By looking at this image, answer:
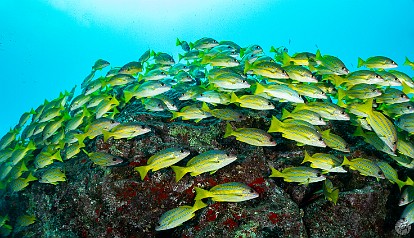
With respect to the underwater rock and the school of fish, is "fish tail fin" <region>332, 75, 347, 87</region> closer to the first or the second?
the school of fish

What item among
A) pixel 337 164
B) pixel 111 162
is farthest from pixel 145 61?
pixel 337 164

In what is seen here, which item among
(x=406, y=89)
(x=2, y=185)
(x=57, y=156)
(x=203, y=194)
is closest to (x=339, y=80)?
(x=406, y=89)

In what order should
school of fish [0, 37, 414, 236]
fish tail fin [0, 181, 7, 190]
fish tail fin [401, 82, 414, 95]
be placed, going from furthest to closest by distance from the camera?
fish tail fin [0, 181, 7, 190]
fish tail fin [401, 82, 414, 95]
school of fish [0, 37, 414, 236]

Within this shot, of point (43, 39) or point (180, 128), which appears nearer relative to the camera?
point (180, 128)

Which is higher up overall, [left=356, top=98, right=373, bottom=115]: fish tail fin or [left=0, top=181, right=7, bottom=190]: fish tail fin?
[left=0, top=181, right=7, bottom=190]: fish tail fin

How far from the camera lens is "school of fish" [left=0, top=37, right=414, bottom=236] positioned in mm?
4316

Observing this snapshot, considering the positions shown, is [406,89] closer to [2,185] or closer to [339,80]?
[339,80]

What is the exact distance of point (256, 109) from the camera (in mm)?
5805

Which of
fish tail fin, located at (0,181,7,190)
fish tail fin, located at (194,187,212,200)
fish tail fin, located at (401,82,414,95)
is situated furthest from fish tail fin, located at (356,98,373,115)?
fish tail fin, located at (0,181,7,190)

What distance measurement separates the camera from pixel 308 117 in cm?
486

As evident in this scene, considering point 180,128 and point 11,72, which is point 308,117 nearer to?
point 180,128

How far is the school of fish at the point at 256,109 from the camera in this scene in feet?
14.2

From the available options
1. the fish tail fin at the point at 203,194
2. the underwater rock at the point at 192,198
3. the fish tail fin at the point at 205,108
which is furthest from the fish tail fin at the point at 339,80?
the fish tail fin at the point at 203,194

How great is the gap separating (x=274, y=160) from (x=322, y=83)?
202cm
